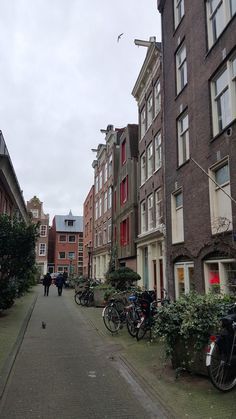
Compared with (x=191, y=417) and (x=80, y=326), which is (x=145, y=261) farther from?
(x=191, y=417)

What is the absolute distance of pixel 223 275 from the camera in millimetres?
10758

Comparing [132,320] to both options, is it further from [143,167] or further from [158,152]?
[143,167]

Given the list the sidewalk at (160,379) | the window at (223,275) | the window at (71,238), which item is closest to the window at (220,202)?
the window at (223,275)

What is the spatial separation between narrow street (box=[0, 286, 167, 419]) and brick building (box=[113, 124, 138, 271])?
45.4 ft

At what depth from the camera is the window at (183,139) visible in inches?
559

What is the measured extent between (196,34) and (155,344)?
1086 cm

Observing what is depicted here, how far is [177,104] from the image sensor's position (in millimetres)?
15008

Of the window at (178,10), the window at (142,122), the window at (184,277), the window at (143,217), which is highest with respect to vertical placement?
the window at (178,10)

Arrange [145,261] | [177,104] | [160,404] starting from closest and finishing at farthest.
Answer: [160,404]
[177,104]
[145,261]

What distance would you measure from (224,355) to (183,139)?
1041 cm

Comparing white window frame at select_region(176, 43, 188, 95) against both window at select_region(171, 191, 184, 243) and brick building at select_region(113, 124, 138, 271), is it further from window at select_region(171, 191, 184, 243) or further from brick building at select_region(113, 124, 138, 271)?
brick building at select_region(113, 124, 138, 271)

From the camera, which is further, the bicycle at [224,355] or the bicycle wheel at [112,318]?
the bicycle wheel at [112,318]

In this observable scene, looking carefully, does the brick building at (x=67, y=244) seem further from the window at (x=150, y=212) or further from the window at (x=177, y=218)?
the window at (x=177, y=218)

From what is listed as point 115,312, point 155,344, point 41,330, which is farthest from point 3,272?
point 155,344
